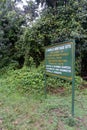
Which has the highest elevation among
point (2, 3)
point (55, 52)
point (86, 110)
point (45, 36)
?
point (2, 3)

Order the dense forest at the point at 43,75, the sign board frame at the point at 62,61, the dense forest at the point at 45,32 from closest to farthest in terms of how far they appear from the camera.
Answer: the sign board frame at the point at 62,61 < the dense forest at the point at 43,75 < the dense forest at the point at 45,32

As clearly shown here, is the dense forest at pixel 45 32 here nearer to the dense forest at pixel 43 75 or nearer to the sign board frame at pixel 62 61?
the dense forest at pixel 43 75

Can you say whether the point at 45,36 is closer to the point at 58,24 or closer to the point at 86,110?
the point at 58,24

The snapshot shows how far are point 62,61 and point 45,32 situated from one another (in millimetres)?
4368

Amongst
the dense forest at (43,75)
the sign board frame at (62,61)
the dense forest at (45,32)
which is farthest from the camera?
the dense forest at (45,32)

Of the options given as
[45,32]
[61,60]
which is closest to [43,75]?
[45,32]

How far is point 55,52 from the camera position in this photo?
15.0ft

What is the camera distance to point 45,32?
8156 mm

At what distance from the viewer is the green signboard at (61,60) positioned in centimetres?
364

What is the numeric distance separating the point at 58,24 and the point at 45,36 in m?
0.85

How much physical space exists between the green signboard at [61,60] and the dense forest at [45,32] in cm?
261

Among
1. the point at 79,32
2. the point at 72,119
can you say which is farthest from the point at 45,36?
the point at 72,119

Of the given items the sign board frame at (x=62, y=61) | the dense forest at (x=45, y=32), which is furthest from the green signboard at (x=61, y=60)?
the dense forest at (x=45, y=32)

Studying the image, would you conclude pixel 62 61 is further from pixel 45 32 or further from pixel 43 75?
pixel 45 32
